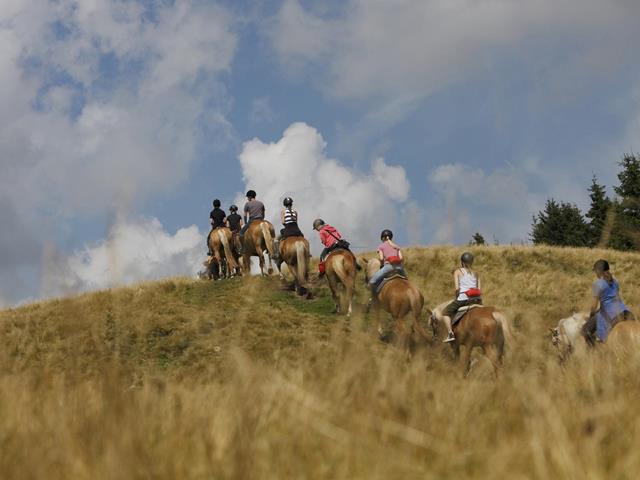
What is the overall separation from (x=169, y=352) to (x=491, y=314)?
26.0 feet

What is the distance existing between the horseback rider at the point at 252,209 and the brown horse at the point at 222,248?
53.3 inches

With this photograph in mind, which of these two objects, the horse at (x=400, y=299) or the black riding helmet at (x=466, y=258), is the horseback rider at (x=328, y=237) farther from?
the black riding helmet at (x=466, y=258)

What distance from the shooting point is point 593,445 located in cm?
226

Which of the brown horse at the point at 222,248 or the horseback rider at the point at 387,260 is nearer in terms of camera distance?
the horseback rider at the point at 387,260

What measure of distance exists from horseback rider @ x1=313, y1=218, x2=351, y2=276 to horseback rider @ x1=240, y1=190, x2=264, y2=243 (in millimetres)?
3442

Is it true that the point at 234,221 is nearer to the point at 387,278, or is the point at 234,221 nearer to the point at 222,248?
the point at 222,248

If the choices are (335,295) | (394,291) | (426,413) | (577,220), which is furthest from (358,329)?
(577,220)

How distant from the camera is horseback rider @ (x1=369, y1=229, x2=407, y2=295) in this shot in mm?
15344

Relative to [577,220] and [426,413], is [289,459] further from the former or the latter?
[577,220]

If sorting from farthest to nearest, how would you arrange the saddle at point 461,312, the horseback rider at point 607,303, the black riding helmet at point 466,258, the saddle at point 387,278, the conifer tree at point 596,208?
1. the conifer tree at point 596,208
2. the saddle at point 387,278
3. the black riding helmet at point 466,258
4. the saddle at point 461,312
5. the horseback rider at point 607,303

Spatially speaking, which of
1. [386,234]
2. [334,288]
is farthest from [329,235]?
[386,234]

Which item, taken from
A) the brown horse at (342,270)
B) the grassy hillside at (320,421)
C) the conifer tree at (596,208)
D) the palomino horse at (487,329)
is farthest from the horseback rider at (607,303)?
the conifer tree at (596,208)

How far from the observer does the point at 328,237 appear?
60.7 feet

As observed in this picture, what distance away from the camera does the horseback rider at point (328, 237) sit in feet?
60.3
